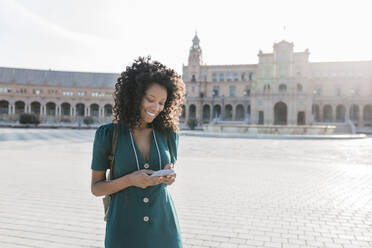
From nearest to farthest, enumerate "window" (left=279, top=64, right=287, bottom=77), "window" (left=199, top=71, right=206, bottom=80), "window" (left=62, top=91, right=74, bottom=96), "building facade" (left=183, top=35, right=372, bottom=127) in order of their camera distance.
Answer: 1. "building facade" (left=183, top=35, right=372, bottom=127)
2. "window" (left=279, top=64, right=287, bottom=77)
3. "window" (left=62, top=91, right=74, bottom=96)
4. "window" (left=199, top=71, right=206, bottom=80)

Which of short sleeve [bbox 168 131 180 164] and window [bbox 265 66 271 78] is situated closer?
short sleeve [bbox 168 131 180 164]

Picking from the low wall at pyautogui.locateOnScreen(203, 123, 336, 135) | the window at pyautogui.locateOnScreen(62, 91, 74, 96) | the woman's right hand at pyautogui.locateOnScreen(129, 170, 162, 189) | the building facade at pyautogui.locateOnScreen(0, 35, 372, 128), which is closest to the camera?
the woman's right hand at pyautogui.locateOnScreen(129, 170, 162, 189)

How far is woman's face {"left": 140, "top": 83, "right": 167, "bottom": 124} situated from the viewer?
7.39 feet

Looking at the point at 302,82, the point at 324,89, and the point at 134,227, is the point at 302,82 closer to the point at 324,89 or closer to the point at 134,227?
the point at 324,89

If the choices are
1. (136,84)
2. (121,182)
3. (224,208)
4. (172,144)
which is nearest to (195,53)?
(224,208)

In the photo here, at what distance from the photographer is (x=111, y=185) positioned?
2.14m

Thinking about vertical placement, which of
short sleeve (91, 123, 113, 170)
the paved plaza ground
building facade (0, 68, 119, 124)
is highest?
building facade (0, 68, 119, 124)

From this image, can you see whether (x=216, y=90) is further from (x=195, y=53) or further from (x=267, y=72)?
(x=267, y=72)

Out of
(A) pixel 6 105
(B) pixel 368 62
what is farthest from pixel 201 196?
(A) pixel 6 105

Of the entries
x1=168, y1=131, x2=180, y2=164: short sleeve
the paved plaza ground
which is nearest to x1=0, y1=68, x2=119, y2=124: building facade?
the paved plaza ground

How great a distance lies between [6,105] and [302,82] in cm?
7038

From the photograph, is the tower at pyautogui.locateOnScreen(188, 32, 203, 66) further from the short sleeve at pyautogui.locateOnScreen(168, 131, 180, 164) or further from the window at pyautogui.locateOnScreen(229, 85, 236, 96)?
the short sleeve at pyautogui.locateOnScreen(168, 131, 180, 164)

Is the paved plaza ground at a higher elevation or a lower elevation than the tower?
lower

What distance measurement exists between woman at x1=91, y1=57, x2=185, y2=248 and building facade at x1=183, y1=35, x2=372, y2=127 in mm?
56641
